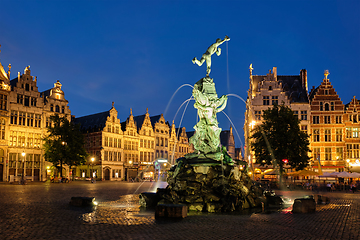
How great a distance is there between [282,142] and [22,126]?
132 feet

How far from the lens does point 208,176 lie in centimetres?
1927

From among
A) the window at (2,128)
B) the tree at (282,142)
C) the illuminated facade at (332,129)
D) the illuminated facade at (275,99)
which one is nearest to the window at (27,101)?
the window at (2,128)

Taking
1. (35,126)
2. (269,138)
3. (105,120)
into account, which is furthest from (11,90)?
(269,138)

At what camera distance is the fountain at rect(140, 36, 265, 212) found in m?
17.2

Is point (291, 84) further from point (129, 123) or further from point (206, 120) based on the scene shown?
point (206, 120)

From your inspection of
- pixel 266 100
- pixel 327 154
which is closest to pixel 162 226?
pixel 266 100

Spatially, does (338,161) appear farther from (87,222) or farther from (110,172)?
(87,222)

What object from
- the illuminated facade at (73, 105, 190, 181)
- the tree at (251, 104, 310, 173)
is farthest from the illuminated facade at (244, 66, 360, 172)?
the illuminated facade at (73, 105, 190, 181)

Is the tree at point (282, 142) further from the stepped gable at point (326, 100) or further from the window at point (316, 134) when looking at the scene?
the stepped gable at point (326, 100)

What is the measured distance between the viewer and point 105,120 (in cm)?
7100

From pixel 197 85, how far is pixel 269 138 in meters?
21.1

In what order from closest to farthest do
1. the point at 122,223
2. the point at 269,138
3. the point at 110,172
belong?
the point at 122,223 → the point at 269,138 → the point at 110,172

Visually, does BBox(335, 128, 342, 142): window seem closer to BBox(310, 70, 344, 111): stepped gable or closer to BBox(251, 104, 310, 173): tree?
BBox(310, 70, 344, 111): stepped gable

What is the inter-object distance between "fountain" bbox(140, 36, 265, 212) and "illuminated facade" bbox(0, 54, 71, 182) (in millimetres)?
38145
